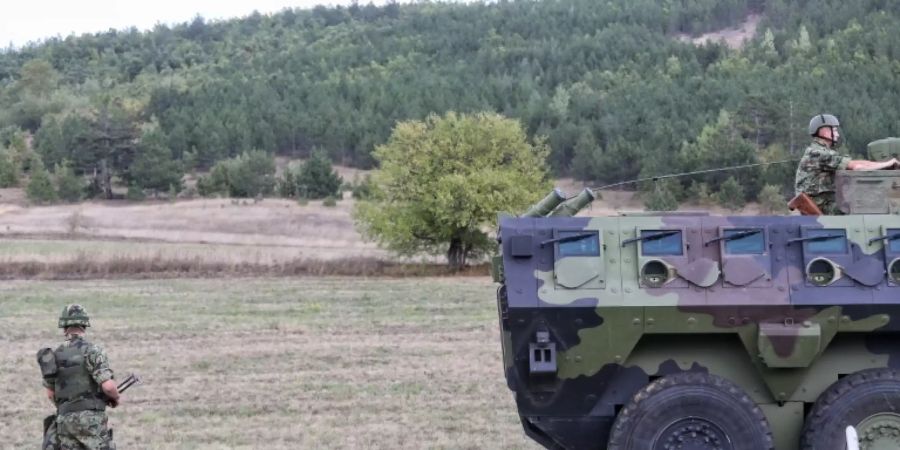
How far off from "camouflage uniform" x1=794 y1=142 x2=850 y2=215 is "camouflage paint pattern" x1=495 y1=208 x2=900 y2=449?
1.04m

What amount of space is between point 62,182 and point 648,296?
72.6 metres

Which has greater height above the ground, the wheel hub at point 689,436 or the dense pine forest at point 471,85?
the dense pine forest at point 471,85

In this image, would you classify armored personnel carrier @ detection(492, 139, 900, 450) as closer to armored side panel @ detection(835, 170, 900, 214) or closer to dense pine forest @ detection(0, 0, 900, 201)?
armored side panel @ detection(835, 170, 900, 214)

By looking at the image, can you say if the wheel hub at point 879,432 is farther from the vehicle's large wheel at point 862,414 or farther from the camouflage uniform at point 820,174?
the camouflage uniform at point 820,174

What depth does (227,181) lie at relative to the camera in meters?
82.2

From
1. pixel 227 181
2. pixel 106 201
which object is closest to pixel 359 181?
pixel 227 181

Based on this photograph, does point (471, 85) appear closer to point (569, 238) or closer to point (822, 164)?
point (822, 164)

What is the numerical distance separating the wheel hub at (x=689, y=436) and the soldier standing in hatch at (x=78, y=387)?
4.42 meters

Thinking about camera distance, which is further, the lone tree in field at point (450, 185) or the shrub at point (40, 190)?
the shrub at point (40, 190)

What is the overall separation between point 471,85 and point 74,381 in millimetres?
107529

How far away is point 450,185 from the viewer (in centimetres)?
4700

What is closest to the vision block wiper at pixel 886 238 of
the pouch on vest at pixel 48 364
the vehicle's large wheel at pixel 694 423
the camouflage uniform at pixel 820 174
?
the camouflage uniform at pixel 820 174

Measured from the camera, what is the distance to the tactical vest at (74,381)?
10.2 metres

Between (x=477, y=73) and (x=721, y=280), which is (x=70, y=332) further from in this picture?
(x=477, y=73)
